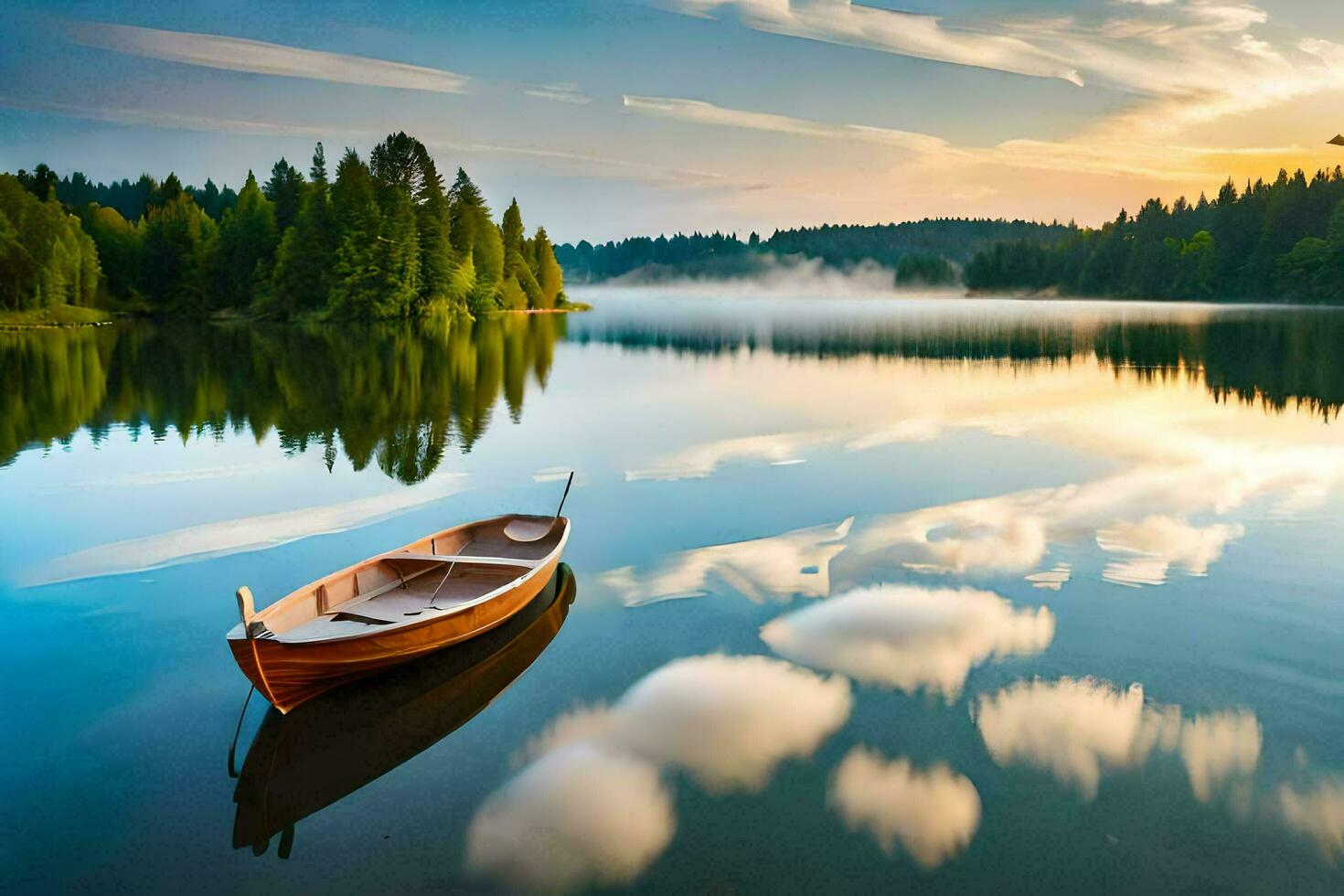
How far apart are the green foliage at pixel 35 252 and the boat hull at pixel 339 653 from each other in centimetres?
8571

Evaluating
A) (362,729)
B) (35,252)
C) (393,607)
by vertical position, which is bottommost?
(362,729)

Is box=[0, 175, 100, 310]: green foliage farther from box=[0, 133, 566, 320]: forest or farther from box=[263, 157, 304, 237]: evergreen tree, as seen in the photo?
box=[263, 157, 304, 237]: evergreen tree

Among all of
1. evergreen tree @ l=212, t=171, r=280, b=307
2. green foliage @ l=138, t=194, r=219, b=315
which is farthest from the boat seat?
green foliage @ l=138, t=194, r=219, b=315

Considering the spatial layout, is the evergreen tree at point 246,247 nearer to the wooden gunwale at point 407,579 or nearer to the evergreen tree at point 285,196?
the evergreen tree at point 285,196

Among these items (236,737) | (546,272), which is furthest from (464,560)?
(546,272)

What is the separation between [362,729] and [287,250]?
321ft

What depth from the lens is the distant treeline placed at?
142 m

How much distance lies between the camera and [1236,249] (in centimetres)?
16038

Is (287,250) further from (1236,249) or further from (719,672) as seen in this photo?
(1236,249)

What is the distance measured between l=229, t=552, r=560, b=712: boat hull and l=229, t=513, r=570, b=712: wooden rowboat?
12 mm

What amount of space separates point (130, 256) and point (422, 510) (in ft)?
377

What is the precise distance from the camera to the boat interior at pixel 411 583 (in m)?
12.0

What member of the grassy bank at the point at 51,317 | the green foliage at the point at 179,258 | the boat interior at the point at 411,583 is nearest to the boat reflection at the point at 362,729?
the boat interior at the point at 411,583

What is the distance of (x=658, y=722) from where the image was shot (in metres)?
11.0
